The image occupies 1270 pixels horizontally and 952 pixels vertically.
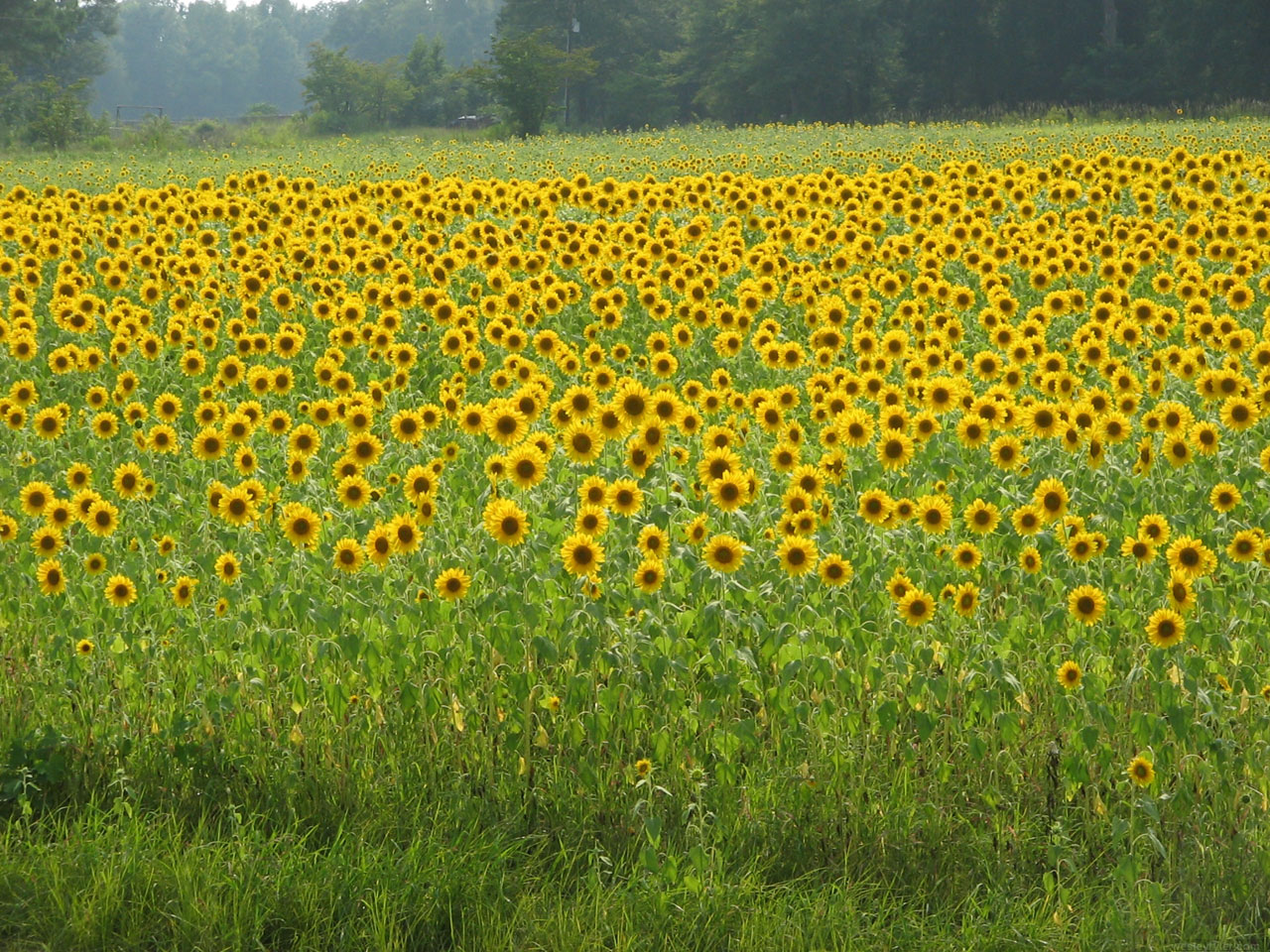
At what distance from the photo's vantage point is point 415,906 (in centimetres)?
396

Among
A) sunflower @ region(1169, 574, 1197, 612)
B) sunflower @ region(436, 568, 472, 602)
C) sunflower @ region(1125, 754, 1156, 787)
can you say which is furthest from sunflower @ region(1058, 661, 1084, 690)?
sunflower @ region(436, 568, 472, 602)

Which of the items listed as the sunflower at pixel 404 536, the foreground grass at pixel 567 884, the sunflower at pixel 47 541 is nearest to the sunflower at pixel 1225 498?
the foreground grass at pixel 567 884

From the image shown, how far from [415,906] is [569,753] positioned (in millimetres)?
943

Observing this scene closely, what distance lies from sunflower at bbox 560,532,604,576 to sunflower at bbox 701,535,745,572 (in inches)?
16.6

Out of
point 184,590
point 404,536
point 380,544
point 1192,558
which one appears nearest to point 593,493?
point 404,536

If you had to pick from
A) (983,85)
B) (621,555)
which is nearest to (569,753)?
(621,555)

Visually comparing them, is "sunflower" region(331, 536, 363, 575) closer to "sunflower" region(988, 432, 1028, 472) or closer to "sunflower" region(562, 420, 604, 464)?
"sunflower" region(562, 420, 604, 464)

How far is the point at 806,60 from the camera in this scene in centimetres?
5894

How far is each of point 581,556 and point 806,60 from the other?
189 ft

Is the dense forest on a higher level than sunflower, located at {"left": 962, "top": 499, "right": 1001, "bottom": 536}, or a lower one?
higher

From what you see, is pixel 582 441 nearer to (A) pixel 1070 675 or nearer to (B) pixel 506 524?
(B) pixel 506 524

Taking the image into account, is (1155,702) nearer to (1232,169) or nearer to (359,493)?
(359,493)

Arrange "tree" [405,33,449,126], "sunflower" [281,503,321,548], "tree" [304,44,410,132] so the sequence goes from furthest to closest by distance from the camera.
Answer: "tree" [405,33,449,126] → "tree" [304,44,410,132] → "sunflower" [281,503,321,548]

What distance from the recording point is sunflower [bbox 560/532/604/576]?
16.5ft
